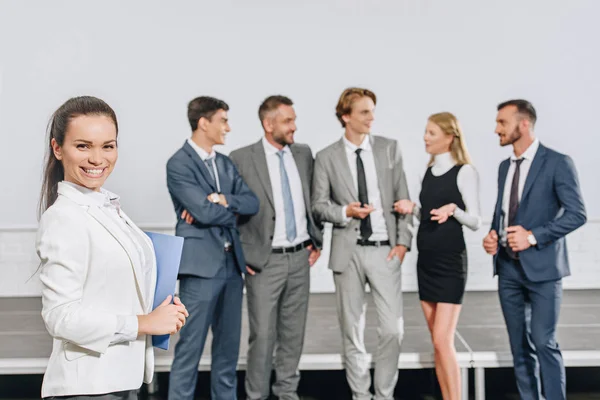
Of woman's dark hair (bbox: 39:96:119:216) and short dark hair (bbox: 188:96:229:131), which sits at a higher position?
short dark hair (bbox: 188:96:229:131)

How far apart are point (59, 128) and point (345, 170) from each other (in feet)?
6.70

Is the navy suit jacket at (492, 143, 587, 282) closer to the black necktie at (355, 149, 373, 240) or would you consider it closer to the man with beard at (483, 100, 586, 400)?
the man with beard at (483, 100, 586, 400)

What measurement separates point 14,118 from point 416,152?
3.52 metres

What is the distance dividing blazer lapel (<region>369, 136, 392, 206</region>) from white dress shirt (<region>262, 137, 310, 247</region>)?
0.42m

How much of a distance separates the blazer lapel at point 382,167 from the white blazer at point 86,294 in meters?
1.99

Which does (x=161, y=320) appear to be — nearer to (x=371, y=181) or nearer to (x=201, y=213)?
(x=201, y=213)

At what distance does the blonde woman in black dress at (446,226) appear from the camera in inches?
123

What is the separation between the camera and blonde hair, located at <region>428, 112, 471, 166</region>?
3.12 metres

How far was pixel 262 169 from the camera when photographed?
3.45m

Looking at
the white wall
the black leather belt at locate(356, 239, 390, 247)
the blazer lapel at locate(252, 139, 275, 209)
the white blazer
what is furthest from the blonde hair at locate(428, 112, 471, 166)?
the white wall

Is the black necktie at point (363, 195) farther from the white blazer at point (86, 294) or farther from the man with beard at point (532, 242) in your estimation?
the white blazer at point (86, 294)

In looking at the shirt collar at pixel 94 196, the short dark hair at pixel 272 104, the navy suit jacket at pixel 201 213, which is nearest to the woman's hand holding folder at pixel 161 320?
the shirt collar at pixel 94 196

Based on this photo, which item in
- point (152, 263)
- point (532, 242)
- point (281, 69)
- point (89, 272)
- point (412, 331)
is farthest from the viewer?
point (281, 69)

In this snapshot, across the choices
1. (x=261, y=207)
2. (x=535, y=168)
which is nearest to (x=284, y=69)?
(x=261, y=207)
